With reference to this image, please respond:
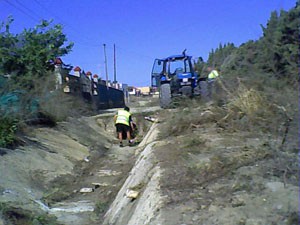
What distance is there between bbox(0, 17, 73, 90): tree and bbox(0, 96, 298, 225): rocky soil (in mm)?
4288

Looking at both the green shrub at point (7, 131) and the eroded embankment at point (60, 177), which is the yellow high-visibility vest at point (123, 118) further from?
the green shrub at point (7, 131)

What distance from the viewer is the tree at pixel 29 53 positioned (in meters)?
18.5

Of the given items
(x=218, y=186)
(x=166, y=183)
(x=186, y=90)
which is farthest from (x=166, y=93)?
(x=218, y=186)

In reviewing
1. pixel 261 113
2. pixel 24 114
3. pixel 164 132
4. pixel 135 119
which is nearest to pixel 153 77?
pixel 135 119

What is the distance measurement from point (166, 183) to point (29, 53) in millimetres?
15067

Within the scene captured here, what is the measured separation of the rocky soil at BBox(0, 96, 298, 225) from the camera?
5.11 m

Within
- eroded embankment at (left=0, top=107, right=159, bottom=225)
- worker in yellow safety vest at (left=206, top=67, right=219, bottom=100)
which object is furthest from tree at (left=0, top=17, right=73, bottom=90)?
worker in yellow safety vest at (left=206, top=67, right=219, bottom=100)

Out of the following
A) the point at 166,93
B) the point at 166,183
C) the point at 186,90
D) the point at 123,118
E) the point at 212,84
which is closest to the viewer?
the point at 166,183

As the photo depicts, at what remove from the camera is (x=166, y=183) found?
648 cm

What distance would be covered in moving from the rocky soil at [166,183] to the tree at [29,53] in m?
4.29

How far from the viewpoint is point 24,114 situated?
14398mm

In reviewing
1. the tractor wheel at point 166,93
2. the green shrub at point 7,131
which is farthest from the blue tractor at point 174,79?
the green shrub at point 7,131

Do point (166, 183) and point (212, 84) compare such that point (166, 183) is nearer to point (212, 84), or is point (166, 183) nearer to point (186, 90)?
point (212, 84)

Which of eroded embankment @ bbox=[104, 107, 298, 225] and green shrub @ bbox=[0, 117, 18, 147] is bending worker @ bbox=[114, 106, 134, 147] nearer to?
green shrub @ bbox=[0, 117, 18, 147]
